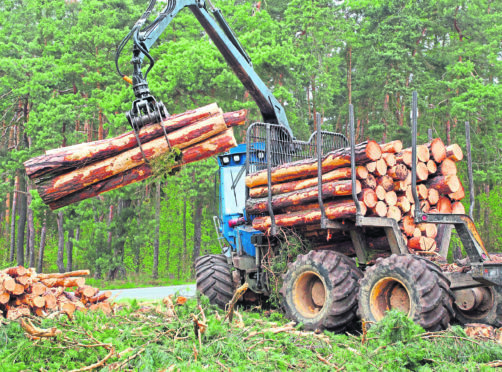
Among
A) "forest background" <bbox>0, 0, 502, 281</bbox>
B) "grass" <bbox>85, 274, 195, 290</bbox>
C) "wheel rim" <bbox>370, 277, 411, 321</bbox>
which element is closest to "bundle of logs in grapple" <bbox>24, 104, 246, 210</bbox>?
"wheel rim" <bbox>370, 277, 411, 321</bbox>

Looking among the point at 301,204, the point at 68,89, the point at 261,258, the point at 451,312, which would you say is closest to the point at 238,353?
the point at 451,312

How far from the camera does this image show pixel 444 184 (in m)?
8.00

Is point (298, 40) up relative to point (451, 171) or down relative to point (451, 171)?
up

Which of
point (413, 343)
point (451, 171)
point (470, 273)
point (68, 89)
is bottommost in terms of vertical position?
point (413, 343)

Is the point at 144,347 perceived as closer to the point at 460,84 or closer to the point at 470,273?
the point at 470,273

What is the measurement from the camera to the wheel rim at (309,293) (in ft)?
A: 26.4

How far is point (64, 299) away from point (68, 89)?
2334 cm

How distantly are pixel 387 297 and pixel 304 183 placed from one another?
7.19 feet

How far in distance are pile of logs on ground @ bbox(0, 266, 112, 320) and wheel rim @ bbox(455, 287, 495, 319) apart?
5.19 m

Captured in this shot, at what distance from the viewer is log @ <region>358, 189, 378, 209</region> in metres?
7.26

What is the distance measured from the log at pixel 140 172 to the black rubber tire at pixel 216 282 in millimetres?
3085

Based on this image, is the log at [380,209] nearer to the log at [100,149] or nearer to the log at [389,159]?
the log at [389,159]

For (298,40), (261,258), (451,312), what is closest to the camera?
(451,312)

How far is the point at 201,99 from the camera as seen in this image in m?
25.5
